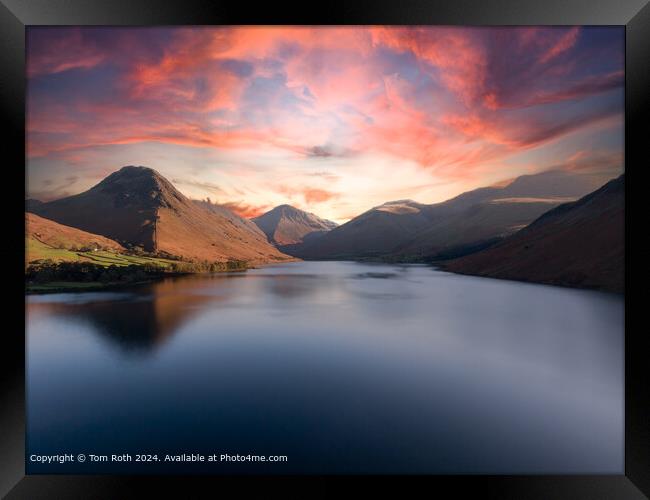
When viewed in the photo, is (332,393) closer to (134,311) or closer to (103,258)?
(134,311)

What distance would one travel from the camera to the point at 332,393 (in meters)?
5.89

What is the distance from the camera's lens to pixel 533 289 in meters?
19.2

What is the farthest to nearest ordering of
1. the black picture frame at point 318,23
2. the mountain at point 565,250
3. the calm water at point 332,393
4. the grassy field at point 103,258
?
the mountain at point 565,250 < the grassy field at point 103,258 < the calm water at point 332,393 < the black picture frame at point 318,23

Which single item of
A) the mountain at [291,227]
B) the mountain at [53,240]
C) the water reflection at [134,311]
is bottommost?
the water reflection at [134,311]

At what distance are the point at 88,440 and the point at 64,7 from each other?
23.7ft

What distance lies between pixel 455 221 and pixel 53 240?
145ft

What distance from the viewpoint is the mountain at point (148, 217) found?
39.0 ft

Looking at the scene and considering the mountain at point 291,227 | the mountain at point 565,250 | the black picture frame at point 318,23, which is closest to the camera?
the black picture frame at point 318,23

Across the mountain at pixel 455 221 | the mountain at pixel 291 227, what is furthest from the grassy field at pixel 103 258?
the mountain at pixel 291 227

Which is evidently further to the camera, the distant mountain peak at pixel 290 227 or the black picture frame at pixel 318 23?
the distant mountain peak at pixel 290 227

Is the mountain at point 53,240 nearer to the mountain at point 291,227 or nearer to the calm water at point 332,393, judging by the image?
the calm water at point 332,393

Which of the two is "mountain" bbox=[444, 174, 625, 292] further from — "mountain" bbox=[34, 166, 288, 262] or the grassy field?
the grassy field

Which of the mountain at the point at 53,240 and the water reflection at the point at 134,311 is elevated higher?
the mountain at the point at 53,240

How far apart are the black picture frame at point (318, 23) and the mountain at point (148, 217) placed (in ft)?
9.76
